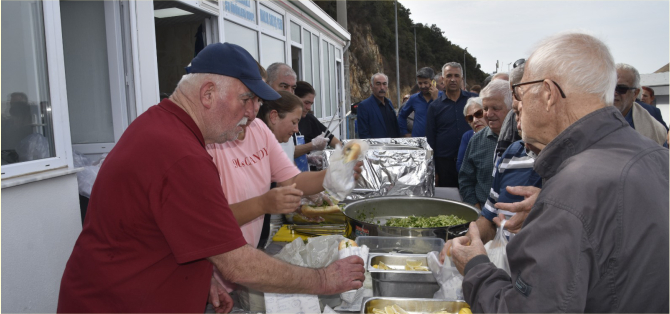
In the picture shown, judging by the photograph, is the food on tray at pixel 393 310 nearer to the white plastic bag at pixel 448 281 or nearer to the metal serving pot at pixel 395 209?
the white plastic bag at pixel 448 281

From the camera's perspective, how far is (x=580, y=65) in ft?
4.22

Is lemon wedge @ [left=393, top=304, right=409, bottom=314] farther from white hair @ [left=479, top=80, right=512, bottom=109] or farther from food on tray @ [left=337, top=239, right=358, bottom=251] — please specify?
white hair @ [left=479, top=80, right=512, bottom=109]

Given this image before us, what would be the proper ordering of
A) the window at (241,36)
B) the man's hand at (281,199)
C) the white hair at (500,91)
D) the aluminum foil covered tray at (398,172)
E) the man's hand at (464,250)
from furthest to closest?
the window at (241,36), the aluminum foil covered tray at (398,172), the white hair at (500,91), the man's hand at (281,199), the man's hand at (464,250)

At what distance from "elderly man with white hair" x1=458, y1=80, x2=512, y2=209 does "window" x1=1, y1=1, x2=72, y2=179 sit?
2937 mm

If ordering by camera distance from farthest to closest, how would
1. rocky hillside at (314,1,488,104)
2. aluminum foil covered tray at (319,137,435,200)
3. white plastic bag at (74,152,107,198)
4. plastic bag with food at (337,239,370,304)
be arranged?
rocky hillside at (314,1,488,104), aluminum foil covered tray at (319,137,435,200), white plastic bag at (74,152,107,198), plastic bag with food at (337,239,370,304)

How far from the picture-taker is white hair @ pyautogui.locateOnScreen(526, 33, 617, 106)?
4.22 ft

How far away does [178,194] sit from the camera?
139 centimetres

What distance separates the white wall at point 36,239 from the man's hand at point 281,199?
1365 mm

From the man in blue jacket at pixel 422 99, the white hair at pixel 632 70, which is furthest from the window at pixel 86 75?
the man in blue jacket at pixel 422 99

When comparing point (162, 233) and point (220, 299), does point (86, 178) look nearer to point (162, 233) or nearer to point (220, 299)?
point (220, 299)

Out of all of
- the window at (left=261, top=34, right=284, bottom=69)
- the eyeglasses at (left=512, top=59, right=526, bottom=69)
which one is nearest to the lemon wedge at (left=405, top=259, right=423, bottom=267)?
the eyeglasses at (left=512, top=59, right=526, bottom=69)

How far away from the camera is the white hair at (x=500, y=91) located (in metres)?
3.17

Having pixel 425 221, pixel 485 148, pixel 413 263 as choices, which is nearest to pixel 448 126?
pixel 485 148

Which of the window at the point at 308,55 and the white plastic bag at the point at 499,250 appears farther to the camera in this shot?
the window at the point at 308,55
